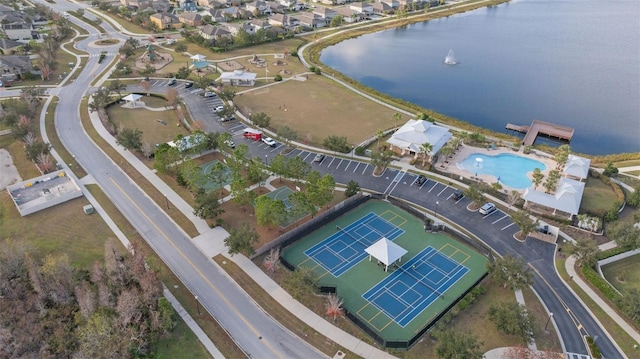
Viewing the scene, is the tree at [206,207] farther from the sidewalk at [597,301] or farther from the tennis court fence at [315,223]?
the sidewalk at [597,301]

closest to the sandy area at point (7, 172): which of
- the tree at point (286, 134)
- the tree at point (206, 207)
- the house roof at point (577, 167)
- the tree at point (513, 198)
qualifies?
the tree at point (206, 207)

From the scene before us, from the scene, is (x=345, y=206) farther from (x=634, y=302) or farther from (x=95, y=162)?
(x=95, y=162)

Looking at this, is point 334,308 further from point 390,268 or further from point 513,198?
point 513,198

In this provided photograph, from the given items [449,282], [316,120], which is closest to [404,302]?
[449,282]

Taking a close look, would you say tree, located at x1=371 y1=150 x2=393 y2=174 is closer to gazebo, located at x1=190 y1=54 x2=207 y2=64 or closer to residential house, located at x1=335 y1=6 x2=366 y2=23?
gazebo, located at x1=190 y1=54 x2=207 y2=64

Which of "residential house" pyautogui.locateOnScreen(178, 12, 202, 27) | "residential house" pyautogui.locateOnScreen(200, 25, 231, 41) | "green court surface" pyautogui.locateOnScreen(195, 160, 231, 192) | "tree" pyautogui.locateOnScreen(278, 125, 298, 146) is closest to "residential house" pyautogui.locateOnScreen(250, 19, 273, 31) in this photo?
"residential house" pyautogui.locateOnScreen(200, 25, 231, 41)
